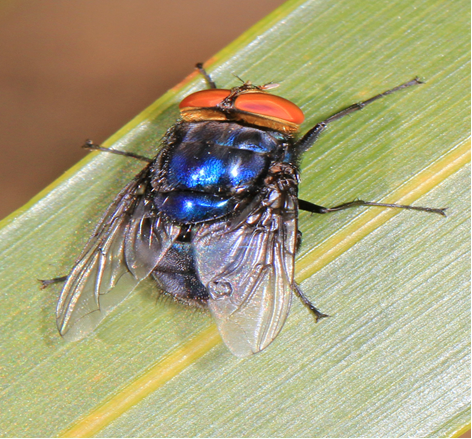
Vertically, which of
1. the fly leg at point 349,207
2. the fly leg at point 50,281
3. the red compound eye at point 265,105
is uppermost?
the red compound eye at point 265,105

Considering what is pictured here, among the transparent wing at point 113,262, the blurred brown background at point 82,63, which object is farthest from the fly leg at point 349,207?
the blurred brown background at point 82,63

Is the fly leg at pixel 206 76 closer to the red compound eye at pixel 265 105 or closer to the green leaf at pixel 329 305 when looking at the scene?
the green leaf at pixel 329 305

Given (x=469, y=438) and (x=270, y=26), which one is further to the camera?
(x=469, y=438)

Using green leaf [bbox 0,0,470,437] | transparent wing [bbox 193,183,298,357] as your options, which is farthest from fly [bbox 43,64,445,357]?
green leaf [bbox 0,0,470,437]

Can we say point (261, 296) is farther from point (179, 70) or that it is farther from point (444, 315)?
point (179, 70)

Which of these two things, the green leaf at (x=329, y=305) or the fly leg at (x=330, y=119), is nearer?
the fly leg at (x=330, y=119)

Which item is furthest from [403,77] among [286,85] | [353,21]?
[286,85]

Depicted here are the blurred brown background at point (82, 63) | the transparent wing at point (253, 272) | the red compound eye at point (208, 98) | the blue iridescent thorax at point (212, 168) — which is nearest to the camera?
the transparent wing at point (253, 272)

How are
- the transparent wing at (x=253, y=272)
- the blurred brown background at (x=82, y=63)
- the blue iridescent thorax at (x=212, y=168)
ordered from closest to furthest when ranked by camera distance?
the transparent wing at (x=253, y=272) → the blue iridescent thorax at (x=212, y=168) → the blurred brown background at (x=82, y=63)
